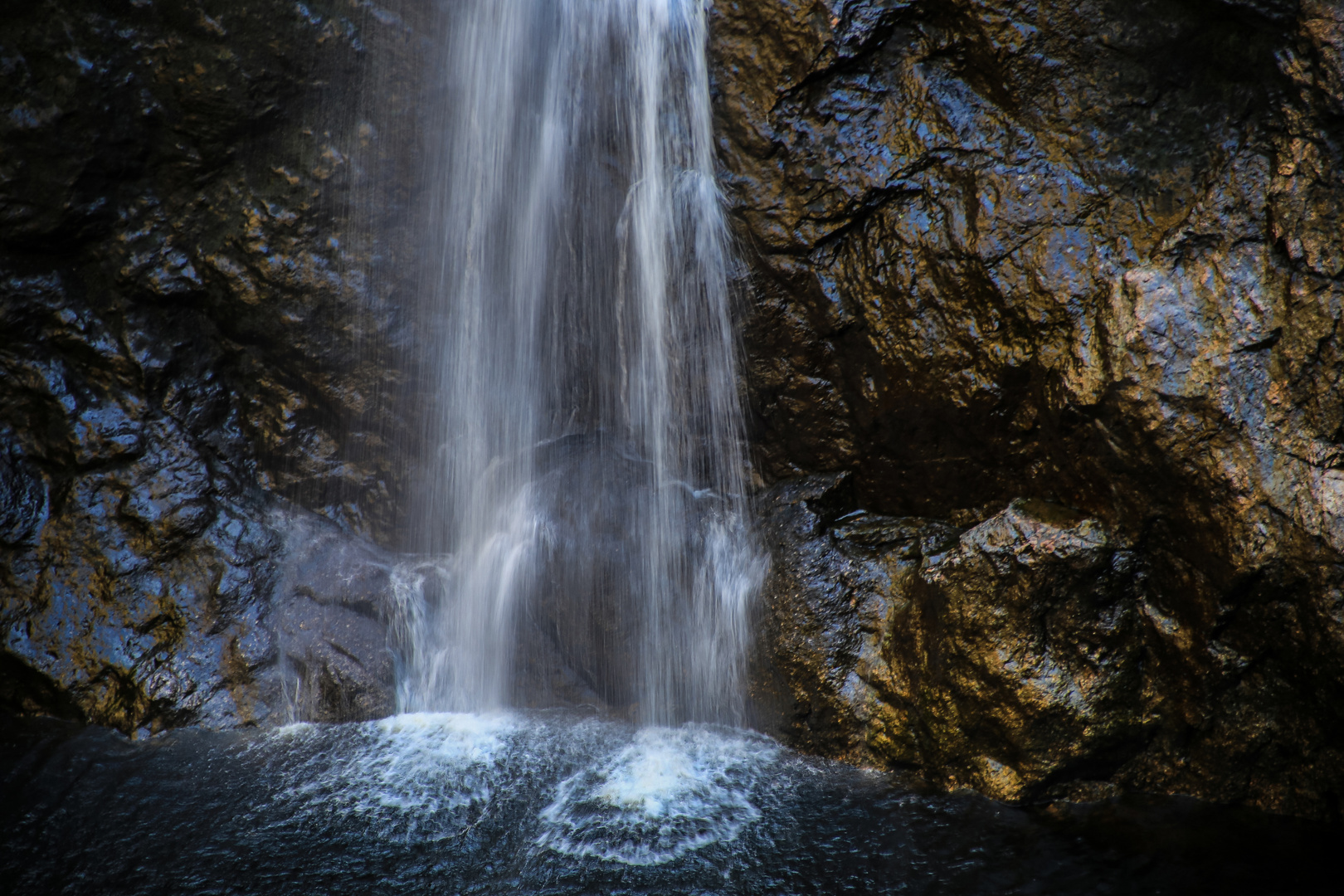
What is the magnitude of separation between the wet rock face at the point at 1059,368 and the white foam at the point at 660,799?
556 millimetres

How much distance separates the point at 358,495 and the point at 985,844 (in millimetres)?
4448

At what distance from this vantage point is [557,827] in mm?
3793

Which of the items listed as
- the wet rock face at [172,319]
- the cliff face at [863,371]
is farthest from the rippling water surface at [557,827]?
the wet rock face at [172,319]

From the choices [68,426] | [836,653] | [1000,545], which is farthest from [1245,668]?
[68,426]

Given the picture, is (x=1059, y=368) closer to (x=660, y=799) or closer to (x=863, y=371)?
(x=863, y=371)

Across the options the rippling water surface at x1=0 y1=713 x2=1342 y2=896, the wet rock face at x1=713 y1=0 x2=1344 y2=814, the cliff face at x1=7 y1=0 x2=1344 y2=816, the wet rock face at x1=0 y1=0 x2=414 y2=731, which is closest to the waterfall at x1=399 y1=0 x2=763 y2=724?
the cliff face at x1=7 y1=0 x2=1344 y2=816

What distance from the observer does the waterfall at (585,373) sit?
4949mm

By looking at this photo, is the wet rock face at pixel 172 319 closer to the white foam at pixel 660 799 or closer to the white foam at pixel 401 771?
the white foam at pixel 401 771

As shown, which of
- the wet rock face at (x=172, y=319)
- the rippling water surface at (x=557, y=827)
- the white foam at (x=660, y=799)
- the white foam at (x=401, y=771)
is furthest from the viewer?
the wet rock face at (x=172, y=319)

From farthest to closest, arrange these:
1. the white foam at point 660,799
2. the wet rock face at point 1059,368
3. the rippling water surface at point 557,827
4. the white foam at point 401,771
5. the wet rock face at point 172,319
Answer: the wet rock face at point 172,319 → the white foam at point 401,771 → the white foam at point 660,799 → the wet rock face at point 1059,368 → the rippling water surface at point 557,827

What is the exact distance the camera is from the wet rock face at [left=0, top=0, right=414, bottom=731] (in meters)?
4.87

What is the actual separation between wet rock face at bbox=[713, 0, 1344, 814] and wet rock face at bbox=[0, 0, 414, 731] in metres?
2.72

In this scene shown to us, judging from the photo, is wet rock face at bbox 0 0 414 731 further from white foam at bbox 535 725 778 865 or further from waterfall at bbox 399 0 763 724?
white foam at bbox 535 725 778 865

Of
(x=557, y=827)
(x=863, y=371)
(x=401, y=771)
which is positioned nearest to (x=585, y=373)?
(x=863, y=371)
